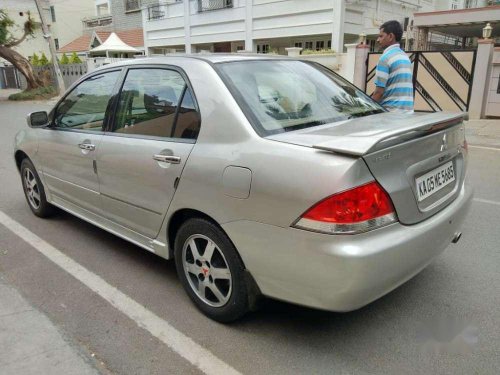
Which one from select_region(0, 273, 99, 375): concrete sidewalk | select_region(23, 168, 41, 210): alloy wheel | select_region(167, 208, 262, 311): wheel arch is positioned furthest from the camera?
select_region(23, 168, 41, 210): alloy wheel

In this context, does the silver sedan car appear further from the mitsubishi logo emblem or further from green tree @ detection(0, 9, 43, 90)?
green tree @ detection(0, 9, 43, 90)

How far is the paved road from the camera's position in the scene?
2.53 m

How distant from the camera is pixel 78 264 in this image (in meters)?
3.84

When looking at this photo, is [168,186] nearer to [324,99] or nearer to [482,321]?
[324,99]

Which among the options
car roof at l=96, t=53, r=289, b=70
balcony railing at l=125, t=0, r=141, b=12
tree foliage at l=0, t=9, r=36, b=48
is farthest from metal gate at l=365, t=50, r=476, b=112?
balcony railing at l=125, t=0, r=141, b=12

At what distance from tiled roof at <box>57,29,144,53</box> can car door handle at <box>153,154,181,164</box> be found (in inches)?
1239

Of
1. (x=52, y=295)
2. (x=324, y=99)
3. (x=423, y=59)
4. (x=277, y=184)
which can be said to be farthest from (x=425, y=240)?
(x=423, y=59)

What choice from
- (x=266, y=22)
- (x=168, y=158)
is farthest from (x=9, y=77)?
(x=168, y=158)

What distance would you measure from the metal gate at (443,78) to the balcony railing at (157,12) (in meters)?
19.7

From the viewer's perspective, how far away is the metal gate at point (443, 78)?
481 inches

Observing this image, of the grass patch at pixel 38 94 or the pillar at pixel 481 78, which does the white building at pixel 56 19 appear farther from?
the pillar at pixel 481 78

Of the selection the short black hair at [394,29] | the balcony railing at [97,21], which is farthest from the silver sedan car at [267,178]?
the balcony railing at [97,21]

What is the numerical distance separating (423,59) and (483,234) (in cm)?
985

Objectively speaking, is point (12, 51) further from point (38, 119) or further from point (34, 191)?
point (38, 119)
